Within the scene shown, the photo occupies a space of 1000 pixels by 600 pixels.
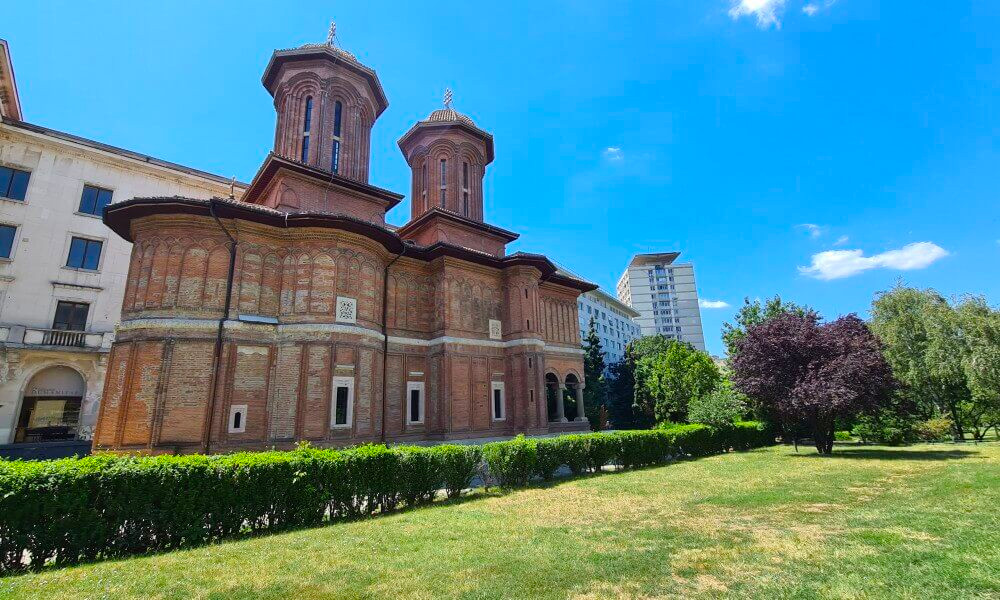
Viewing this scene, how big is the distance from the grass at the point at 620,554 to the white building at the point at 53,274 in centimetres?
2121

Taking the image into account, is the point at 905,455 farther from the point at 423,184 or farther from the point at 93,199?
the point at 93,199

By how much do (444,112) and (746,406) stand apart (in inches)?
998

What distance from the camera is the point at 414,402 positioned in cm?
1962

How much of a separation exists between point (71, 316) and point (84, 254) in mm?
3551

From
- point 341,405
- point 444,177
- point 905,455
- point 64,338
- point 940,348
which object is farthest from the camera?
point 444,177

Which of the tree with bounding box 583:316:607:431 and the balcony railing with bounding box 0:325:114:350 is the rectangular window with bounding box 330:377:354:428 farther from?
the tree with bounding box 583:316:607:431

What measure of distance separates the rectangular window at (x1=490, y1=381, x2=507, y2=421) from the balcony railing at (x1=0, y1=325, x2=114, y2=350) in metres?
19.3

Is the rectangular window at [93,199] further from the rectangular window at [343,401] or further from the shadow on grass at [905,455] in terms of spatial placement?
the shadow on grass at [905,455]

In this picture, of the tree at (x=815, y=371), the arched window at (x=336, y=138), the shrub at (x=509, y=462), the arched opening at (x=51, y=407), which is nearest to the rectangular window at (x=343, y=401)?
the shrub at (x=509, y=462)

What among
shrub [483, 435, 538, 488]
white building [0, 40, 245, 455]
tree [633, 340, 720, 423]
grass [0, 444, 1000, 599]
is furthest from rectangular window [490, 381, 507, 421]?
white building [0, 40, 245, 455]

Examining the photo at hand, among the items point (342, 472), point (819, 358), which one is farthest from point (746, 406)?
point (342, 472)

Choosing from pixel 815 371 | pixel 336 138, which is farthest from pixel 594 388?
pixel 336 138

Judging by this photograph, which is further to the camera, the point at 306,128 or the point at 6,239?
the point at 306,128

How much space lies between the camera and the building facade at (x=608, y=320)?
64062mm
